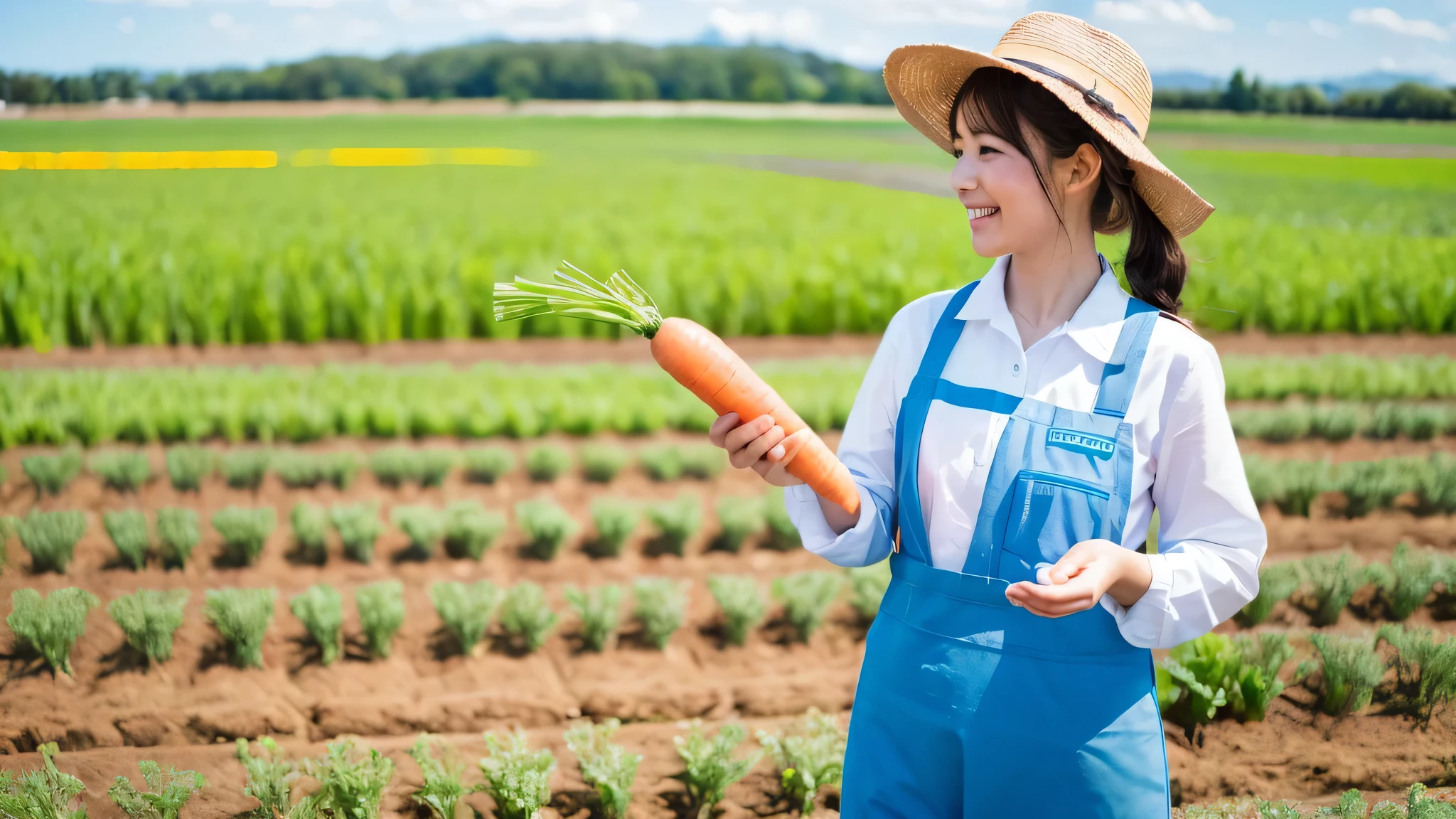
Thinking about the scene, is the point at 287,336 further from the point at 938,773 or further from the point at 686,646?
the point at 938,773

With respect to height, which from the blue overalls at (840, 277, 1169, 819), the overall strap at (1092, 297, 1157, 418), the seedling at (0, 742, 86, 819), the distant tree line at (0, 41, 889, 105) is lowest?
the seedling at (0, 742, 86, 819)

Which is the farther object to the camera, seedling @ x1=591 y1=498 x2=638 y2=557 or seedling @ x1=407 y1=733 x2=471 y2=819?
seedling @ x1=591 y1=498 x2=638 y2=557

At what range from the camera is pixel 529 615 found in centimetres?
368

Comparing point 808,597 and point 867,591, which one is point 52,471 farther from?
point 867,591

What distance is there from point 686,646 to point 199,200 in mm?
10769

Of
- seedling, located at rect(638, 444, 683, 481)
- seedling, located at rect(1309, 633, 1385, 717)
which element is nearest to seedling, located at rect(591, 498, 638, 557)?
seedling, located at rect(638, 444, 683, 481)

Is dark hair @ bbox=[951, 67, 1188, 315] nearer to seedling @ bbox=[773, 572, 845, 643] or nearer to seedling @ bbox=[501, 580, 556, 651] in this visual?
seedling @ bbox=[773, 572, 845, 643]

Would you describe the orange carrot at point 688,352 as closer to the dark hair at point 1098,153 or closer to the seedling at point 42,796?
the dark hair at point 1098,153

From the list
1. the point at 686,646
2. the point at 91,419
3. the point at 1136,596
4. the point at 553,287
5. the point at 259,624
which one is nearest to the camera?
the point at 1136,596

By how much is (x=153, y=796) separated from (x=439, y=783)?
65 cm

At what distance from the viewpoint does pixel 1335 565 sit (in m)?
3.94

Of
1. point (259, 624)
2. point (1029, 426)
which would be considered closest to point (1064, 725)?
point (1029, 426)

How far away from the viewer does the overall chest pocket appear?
1550mm

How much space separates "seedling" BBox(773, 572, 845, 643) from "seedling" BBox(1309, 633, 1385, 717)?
156cm
